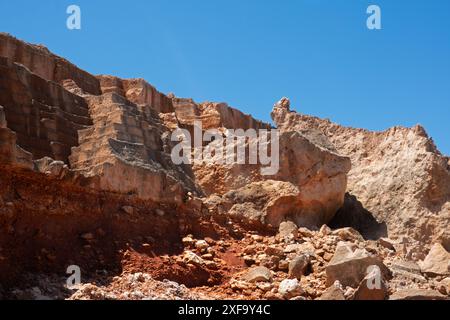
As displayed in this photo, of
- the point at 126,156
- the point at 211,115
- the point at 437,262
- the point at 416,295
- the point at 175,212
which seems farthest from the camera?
the point at 211,115

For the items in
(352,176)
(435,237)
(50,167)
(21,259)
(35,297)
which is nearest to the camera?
(35,297)

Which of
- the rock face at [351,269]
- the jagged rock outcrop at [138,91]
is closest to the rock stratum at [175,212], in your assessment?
the rock face at [351,269]

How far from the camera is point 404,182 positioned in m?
17.2

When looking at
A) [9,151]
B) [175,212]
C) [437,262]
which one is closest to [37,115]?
[9,151]

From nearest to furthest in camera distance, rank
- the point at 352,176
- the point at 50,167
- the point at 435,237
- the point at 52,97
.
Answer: the point at 50,167 → the point at 52,97 → the point at 435,237 → the point at 352,176

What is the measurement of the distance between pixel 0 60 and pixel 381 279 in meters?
7.72

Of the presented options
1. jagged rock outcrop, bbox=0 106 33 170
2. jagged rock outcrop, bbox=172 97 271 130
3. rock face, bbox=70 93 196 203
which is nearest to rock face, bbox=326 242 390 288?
rock face, bbox=70 93 196 203

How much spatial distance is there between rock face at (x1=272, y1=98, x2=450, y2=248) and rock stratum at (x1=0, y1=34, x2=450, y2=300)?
0.13 ft

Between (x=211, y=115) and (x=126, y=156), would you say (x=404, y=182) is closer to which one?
(x=211, y=115)

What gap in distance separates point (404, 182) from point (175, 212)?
7.92 m

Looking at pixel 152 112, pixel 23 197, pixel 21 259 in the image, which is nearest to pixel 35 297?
pixel 21 259

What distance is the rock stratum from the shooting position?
9.27m
